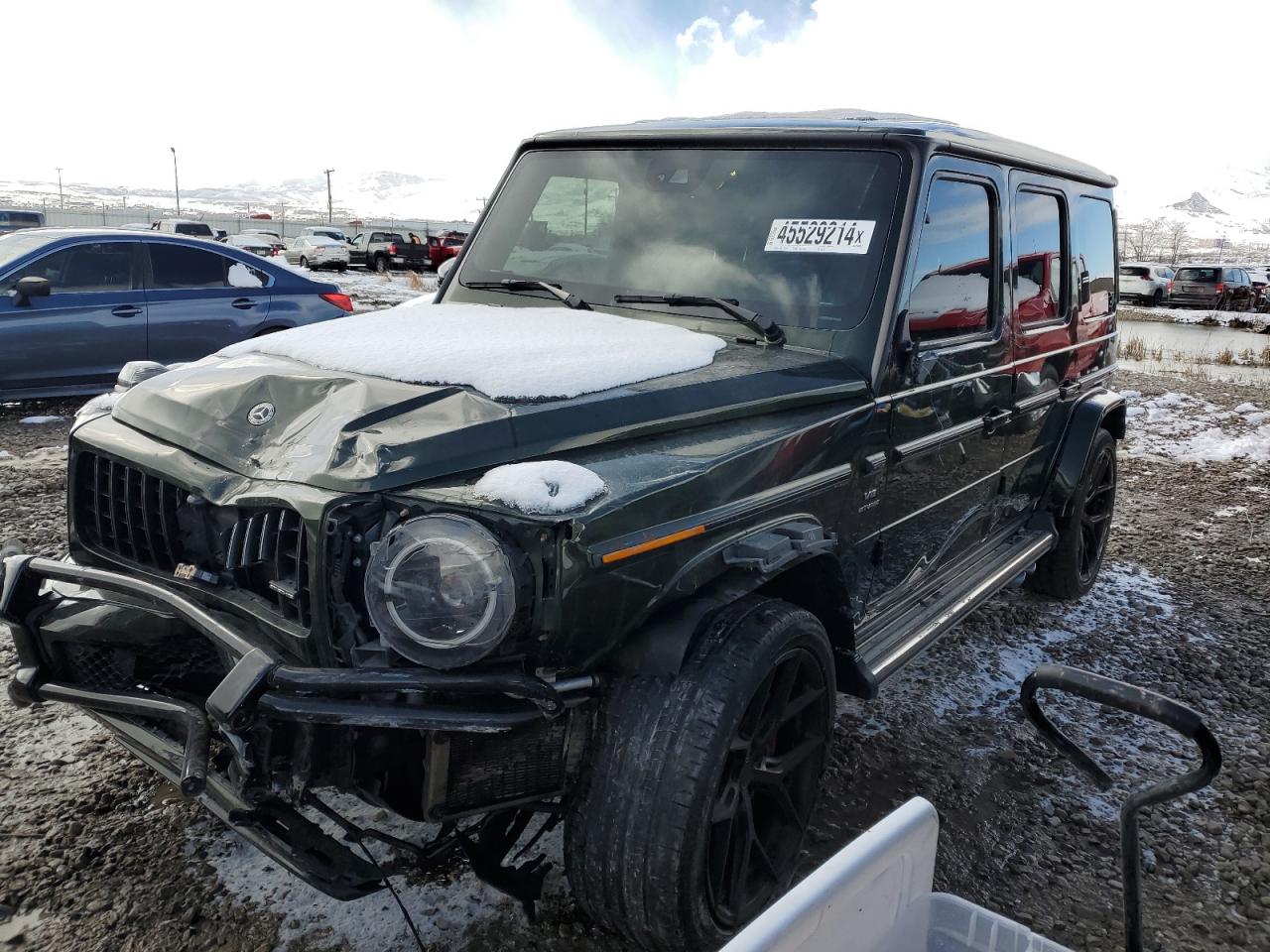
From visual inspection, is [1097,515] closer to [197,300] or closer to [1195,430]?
[1195,430]

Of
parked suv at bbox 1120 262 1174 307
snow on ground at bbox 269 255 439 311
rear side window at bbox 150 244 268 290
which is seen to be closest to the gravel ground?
rear side window at bbox 150 244 268 290

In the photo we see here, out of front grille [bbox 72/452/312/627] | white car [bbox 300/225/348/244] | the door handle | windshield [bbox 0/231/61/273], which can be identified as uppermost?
white car [bbox 300/225/348/244]

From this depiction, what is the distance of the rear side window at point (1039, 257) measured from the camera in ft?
13.0

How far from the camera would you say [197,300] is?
27.4ft

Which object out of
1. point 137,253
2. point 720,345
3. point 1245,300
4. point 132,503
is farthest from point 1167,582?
point 1245,300

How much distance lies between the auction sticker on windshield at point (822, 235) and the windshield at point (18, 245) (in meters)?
6.91

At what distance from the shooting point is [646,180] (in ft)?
11.4

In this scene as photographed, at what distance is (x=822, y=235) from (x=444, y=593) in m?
1.81

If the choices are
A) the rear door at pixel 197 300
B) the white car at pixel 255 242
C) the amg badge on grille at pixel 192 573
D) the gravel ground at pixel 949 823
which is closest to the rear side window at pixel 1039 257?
the gravel ground at pixel 949 823

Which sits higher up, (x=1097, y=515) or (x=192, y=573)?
(x=192, y=573)

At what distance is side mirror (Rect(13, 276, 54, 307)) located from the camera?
7.40 meters

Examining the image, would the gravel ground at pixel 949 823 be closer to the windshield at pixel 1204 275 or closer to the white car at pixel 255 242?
the windshield at pixel 1204 275

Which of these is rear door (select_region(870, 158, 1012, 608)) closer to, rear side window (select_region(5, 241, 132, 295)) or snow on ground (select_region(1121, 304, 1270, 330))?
rear side window (select_region(5, 241, 132, 295))

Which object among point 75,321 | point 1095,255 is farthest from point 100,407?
point 75,321
